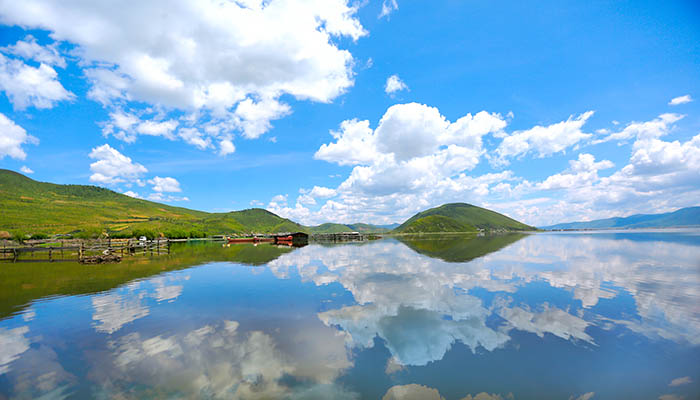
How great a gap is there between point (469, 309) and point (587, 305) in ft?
33.6

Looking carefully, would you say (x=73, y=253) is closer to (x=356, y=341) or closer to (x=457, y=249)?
(x=356, y=341)

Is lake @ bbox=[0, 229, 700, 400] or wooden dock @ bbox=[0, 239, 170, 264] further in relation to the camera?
wooden dock @ bbox=[0, 239, 170, 264]

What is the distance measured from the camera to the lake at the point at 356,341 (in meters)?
11.2

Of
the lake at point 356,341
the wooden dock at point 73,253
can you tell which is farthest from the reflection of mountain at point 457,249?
the wooden dock at point 73,253

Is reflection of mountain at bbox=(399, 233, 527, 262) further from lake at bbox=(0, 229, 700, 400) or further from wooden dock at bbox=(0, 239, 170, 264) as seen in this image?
wooden dock at bbox=(0, 239, 170, 264)

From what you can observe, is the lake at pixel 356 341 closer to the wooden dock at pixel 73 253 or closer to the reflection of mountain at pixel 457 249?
the wooden dock at pixel 73 253

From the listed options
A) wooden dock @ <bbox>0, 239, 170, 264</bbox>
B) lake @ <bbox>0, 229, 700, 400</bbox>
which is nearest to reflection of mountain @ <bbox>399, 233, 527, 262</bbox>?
lake @ <bbox>0, 229, 700, 400</bbox>

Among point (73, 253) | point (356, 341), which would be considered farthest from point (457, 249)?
point (73, 253)

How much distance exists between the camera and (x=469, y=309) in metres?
21.0

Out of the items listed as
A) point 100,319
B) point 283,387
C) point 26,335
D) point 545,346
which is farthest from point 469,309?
point 26,335

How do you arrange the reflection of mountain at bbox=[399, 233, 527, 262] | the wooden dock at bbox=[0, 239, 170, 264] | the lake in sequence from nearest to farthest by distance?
1. the lake
2. the wooden dock at bbox=[0, 239, 170, 264]
3. the reflection of mountain at bbox=[399, 233, 527, 262]

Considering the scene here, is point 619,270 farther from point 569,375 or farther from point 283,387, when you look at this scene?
point 283,387

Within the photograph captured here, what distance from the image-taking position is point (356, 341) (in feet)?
51.4

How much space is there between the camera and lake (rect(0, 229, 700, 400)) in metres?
11.2
